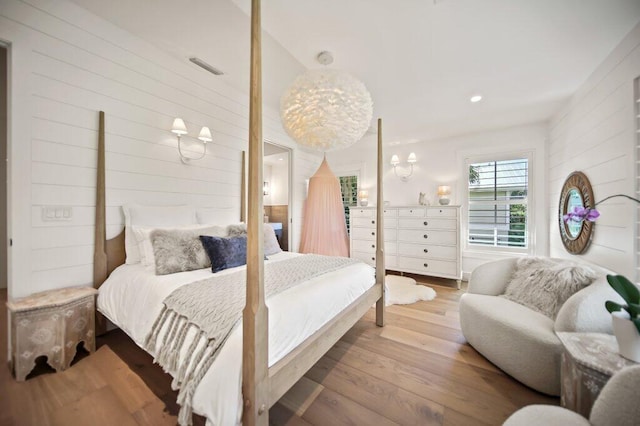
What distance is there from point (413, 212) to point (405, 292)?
134 centimetres

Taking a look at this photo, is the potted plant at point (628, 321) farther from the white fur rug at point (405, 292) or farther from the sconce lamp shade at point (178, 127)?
the sconce lamp shade at point (178, 127)

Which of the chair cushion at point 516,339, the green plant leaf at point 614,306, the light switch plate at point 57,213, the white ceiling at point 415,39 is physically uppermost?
the white ceiling at point 415,39

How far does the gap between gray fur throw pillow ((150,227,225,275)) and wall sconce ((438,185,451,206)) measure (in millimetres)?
3496

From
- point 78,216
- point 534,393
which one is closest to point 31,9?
point 78,216

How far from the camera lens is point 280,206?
5492 millimetres

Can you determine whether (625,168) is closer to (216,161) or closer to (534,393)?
(534,393)

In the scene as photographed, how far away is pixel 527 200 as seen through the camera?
3.64 metres

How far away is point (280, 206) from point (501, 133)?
433 cm

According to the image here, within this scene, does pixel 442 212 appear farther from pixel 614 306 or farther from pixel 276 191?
pixel 276 191

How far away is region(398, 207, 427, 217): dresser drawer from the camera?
12.6 feet

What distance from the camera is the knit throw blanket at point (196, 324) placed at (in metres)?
1.01

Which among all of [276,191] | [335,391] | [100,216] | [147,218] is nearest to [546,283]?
[335,391]

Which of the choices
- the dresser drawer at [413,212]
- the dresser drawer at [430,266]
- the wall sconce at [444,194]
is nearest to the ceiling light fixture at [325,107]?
the dresser drawer at [413,212]

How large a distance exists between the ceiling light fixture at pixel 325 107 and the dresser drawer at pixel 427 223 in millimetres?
2496
